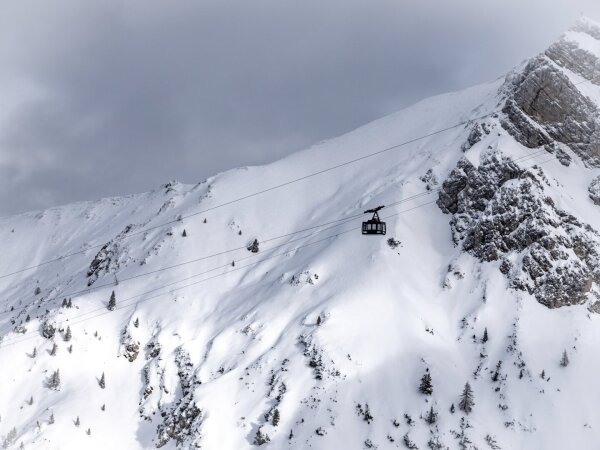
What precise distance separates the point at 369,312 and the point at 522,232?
30.3 m

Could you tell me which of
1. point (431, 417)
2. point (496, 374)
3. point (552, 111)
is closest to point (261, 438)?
point (431, 417)

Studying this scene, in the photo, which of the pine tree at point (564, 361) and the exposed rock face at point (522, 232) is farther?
the exposed rock face at point (522, 232)

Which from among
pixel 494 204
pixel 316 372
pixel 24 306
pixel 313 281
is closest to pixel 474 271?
pixel 494 204

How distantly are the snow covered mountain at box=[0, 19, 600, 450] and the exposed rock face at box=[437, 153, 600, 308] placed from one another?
0.34 meters

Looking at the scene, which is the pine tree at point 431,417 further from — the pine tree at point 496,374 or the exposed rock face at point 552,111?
the exposed rock face at point 552,111

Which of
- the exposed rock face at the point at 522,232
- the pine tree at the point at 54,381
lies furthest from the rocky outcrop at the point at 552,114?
the pine tree at the point at 54,381

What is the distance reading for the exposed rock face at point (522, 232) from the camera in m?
94.2

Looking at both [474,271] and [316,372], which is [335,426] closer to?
[316,372]

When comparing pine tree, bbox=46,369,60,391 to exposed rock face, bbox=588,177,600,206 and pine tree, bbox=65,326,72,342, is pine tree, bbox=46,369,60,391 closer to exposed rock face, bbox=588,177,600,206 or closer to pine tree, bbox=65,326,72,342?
pine tree, bbox=65,326,72,342

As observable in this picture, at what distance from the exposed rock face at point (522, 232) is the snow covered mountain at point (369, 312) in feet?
1.11

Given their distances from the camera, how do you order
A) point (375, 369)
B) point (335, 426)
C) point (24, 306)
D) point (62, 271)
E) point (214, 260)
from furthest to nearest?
point (62, 271)
point (24, 306)
point (214, 260)
point (375, 369)
point (335, 426)

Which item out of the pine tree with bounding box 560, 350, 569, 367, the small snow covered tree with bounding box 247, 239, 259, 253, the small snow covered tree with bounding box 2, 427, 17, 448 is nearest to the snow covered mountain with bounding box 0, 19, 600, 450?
the pine tree with bounding box 560, 350, 569, 367

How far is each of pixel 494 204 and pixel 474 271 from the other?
44.2 ft

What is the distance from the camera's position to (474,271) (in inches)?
3912
